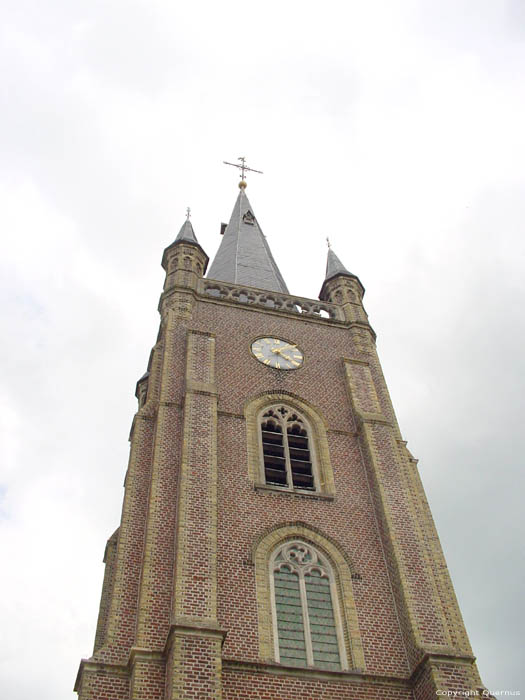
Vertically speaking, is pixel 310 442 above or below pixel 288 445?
above

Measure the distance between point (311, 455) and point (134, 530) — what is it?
5.92 m

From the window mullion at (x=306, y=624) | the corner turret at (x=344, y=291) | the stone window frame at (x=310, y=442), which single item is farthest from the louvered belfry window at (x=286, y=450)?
the corner turret at (x=344, y=291)

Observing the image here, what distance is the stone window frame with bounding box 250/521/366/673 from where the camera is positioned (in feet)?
50.1

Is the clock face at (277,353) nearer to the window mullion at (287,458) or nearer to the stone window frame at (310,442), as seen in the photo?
the stone window frame at (310,442)

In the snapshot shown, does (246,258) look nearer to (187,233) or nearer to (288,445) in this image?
(187,233)

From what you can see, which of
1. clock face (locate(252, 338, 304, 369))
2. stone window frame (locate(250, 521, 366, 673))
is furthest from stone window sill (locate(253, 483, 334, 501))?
clock face (locate(252, 338, 304, 369))

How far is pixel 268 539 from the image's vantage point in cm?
1739

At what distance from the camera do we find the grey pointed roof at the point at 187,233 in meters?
29.7

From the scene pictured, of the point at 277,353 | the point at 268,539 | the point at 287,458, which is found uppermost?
the point at 277,353

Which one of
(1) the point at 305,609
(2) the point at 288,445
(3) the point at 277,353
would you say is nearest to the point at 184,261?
(3) the point at 277,353

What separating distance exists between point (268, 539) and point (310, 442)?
4406mm

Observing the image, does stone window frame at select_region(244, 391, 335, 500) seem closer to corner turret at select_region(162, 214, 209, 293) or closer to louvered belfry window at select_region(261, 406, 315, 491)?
louvered belfry window at select_region(261, 406, 315, 491)

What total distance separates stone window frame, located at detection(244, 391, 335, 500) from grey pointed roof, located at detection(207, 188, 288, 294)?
9.69 meters

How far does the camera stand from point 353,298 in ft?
95.9
